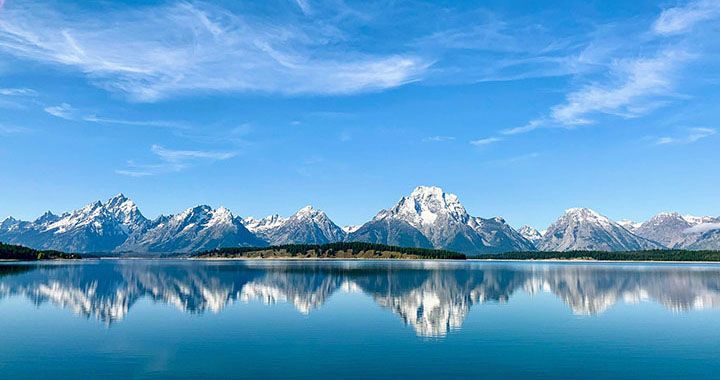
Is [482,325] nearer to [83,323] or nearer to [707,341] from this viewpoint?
[707,341]

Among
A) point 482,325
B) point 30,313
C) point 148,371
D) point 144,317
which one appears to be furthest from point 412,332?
point 30,313

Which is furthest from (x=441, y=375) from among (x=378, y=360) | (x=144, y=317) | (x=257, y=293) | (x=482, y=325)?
(x=257, y=293)

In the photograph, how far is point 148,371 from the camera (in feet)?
149

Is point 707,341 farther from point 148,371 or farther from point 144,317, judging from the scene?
point 144,317

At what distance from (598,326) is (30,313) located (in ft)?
288

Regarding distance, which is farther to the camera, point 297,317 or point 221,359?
point 297,317

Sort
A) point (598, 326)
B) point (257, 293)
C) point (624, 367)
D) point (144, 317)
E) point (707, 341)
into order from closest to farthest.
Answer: point (624, 367) → point (707, 341) → point (598, 326) → point (144, 317) → point (257, 293)

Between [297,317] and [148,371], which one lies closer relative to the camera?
[148,371]

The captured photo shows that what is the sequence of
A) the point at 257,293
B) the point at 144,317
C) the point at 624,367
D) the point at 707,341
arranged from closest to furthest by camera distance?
the point at 624,367 < the point at 707,341 < the point at 144,317 < the point at 257,293

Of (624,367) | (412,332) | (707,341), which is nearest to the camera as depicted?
(624,367)

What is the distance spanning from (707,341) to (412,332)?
114 ft

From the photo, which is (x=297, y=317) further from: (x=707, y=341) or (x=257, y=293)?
(x=707, y=341)

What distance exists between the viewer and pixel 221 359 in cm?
5044

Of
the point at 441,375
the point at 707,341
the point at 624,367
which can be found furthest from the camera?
the point at 707,341
